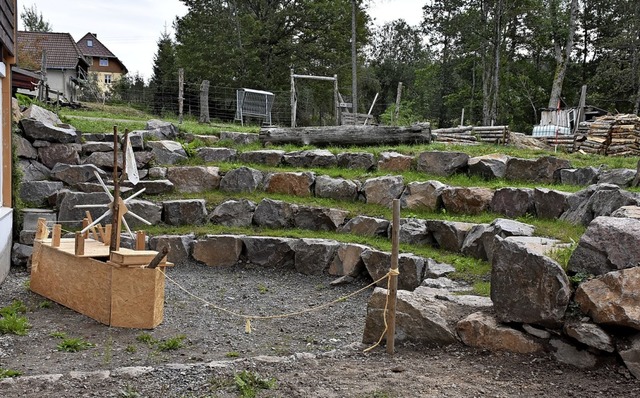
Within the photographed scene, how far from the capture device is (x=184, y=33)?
115ft

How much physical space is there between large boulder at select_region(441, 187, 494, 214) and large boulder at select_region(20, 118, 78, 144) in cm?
769

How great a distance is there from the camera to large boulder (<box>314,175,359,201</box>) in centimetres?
1110

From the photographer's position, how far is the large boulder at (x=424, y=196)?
10203 millimetres

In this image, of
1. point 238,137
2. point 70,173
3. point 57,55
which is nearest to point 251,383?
point 70,173

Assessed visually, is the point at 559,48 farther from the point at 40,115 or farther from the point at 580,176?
the point at 40,115

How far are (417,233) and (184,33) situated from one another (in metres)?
29.5

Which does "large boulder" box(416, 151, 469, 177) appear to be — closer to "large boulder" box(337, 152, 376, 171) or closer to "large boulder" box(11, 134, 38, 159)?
"large boulder" box(337, 152, 376, 171)

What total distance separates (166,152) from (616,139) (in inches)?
444

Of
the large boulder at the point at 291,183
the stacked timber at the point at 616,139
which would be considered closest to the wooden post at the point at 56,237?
the large boulder at the point at 291,183

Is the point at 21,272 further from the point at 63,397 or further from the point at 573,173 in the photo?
the point at 573,173

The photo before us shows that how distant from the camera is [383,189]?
1073 centimetres

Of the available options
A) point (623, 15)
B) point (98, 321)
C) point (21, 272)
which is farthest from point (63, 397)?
point (623, 15)

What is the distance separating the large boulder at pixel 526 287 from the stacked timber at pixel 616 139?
1102cm

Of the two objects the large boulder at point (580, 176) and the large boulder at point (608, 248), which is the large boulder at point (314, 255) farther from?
the large boulder at point (608, 248)
